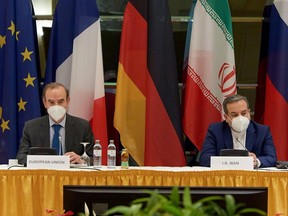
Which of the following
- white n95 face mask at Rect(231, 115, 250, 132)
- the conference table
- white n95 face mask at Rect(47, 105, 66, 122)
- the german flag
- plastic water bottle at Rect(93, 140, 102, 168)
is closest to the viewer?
the conference table

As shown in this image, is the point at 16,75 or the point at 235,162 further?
the point at 16,75

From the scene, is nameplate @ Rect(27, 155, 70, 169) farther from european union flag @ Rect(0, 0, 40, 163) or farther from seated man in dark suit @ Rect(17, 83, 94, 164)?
european union flag @ Rect(0, 0, 40, 163)

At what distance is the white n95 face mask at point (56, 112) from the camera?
4.40 m

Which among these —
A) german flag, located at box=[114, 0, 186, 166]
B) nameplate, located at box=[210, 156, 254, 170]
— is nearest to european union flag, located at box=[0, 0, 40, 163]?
german flag, located at box=[114, 0, 186, 166]

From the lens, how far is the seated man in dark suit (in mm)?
4438

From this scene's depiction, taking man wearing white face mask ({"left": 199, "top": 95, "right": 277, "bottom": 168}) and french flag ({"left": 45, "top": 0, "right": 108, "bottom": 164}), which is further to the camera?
french flag ({"left": 45, "top": 0, "right": 108, "bottom": 164})

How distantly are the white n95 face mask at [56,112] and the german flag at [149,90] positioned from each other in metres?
1.15

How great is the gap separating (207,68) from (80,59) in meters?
1.11

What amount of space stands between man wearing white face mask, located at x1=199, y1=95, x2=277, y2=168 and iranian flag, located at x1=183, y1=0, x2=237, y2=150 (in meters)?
1.07

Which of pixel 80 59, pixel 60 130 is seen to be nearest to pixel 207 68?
pixel 80 59

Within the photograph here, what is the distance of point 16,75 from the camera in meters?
5.60

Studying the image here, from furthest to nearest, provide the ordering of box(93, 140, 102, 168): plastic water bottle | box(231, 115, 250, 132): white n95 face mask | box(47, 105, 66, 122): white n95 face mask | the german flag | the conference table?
the german flag → box(47, 105, 66, 122): white n95 face mask → box(231, 115, 250, 132): white n95 face mask → box(93, 140, 102, 168): plastic water bottle → the conference table

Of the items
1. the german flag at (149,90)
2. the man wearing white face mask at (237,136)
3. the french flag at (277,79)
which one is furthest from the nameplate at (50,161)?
the french flag at (277,79)

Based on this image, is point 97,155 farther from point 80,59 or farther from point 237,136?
point 80,59
